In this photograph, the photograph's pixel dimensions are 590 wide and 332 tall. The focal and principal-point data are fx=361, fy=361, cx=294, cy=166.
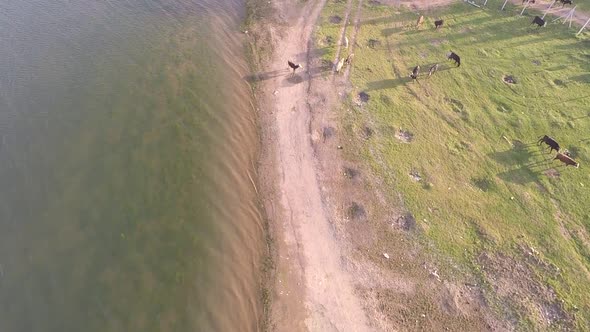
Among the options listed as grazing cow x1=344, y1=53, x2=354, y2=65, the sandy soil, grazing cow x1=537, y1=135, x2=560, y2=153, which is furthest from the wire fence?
the sandy soil

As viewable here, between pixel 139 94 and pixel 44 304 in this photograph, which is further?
pixel 139 94

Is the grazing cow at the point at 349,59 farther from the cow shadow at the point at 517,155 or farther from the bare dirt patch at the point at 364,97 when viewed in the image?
the cow shadow at the point at 517,155

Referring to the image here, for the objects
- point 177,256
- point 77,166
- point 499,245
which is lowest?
point 499,245

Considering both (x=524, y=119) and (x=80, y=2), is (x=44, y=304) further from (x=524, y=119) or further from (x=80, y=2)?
(x=524, y=119)

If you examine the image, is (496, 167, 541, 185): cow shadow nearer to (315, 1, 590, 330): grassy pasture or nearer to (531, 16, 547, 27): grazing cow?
(315, 1, 590, 330): grassy pasture

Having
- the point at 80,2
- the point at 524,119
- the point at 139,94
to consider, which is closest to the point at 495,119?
the point at 524,119
